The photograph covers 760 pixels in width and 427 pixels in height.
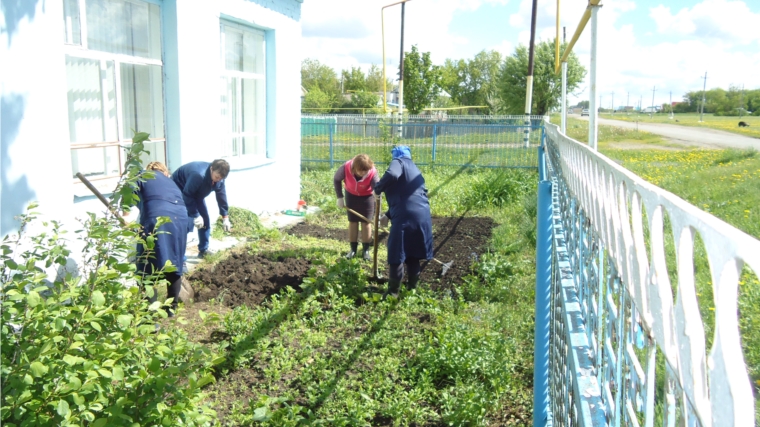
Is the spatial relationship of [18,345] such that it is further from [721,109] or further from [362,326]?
[721,109]

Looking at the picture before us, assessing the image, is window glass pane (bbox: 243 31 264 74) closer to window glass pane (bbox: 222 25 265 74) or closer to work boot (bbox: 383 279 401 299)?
window glass pane (bbox: 222 25 265 74)

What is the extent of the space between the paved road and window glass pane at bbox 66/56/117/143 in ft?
45.1

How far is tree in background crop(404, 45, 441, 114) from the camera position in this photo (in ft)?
115

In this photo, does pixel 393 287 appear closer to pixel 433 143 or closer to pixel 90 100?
pixel 90 100

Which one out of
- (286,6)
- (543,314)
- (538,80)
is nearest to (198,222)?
(286,6)

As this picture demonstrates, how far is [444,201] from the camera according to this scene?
11.7 metres

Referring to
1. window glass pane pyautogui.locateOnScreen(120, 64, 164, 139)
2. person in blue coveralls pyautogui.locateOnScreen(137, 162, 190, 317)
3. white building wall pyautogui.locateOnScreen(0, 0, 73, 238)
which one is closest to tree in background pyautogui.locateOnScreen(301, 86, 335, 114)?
window glass pane pyautogui.locateOnScreen(120, 64, 164, 139)

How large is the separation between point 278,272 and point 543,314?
4.32m

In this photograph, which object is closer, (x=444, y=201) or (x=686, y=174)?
(x=686, y=174)

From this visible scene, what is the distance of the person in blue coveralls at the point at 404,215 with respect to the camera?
226 inches

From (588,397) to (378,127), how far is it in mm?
16531

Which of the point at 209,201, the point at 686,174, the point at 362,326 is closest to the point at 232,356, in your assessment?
the point at 362,326

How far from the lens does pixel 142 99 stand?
24.1 feet

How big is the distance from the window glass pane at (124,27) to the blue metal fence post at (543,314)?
5600 millimetres
